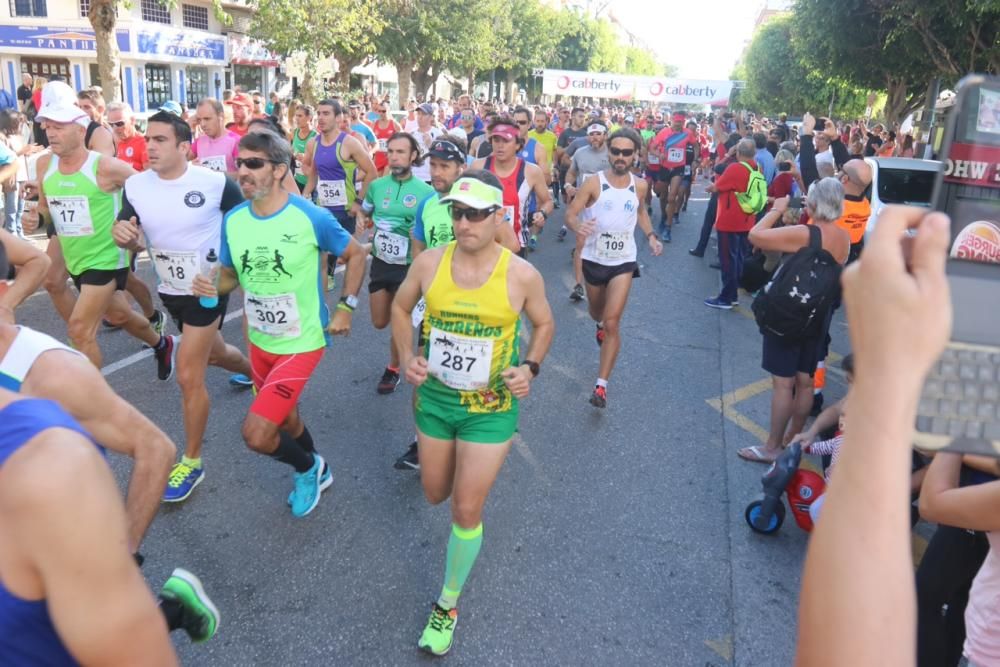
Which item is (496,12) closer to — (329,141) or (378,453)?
(329,141)

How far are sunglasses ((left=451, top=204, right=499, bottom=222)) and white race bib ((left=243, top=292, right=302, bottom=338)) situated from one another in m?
1.09

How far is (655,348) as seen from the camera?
7242 mm

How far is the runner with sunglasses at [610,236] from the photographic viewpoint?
227 inches

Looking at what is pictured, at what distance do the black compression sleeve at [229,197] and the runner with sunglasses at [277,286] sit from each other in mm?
705

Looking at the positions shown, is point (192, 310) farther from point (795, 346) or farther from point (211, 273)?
point (795, 346)

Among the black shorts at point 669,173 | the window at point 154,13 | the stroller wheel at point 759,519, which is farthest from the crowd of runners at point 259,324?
the window at point 154,13

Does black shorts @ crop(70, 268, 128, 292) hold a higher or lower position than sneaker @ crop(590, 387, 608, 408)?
higher

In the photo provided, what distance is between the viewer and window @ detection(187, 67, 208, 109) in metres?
35.9

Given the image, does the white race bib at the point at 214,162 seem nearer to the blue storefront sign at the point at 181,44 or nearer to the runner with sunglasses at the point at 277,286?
the runner with sunglasses at the point at 277,286

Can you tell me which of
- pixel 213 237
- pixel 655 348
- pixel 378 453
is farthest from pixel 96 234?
pixel 655 348

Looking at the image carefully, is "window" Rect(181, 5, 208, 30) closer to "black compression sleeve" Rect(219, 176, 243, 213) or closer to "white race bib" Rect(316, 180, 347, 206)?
"white race bib" Rect(316, 180, 347, 206)

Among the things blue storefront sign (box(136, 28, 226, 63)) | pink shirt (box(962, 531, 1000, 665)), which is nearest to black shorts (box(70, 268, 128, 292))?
pink shirt (box(962, 531, 1000, 665))

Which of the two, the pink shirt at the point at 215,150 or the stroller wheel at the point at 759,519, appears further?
the pink shirt at the point at 215,150

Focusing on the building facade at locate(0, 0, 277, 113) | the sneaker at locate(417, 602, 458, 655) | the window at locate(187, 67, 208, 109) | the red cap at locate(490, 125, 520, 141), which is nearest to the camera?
the sneaker at locate(417, 602, 458, 655)
